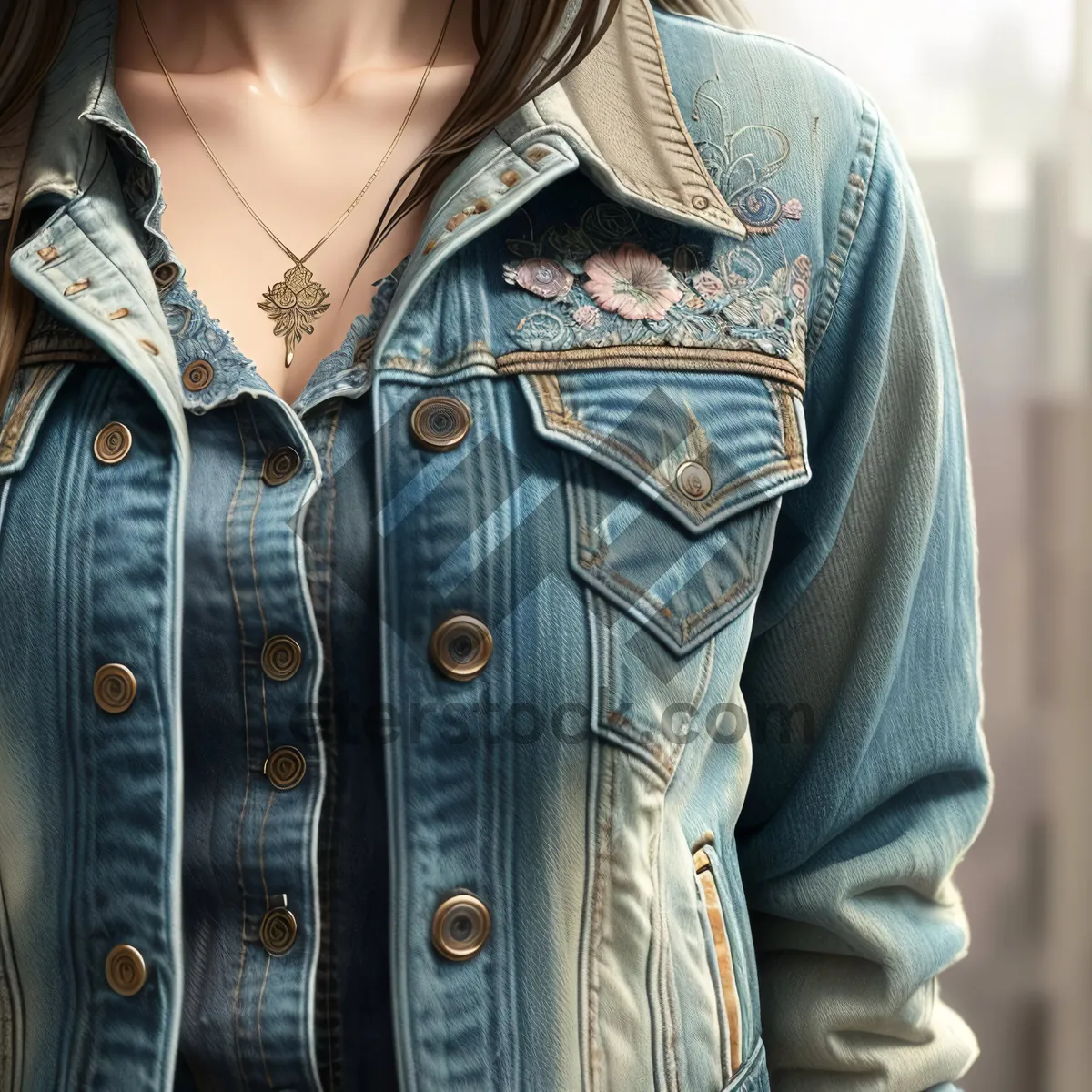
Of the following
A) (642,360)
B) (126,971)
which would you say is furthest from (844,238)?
(126,971)

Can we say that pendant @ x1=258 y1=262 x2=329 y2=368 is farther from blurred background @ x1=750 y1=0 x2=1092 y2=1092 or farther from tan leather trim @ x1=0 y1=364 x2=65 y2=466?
blurred background @ x1=750 y1=0 x2=1092 y2=1092

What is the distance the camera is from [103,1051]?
67cm

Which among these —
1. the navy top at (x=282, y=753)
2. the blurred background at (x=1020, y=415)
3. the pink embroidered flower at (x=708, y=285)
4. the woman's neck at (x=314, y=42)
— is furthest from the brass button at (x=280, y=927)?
the blurred background at (x=1020, y=415)

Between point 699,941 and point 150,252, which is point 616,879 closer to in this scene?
point 699,941

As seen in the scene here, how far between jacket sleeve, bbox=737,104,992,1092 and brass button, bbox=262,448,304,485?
0.35 metres

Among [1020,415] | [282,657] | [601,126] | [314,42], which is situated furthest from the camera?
[1020,415]

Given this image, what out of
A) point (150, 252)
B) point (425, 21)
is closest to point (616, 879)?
point (150, 252)

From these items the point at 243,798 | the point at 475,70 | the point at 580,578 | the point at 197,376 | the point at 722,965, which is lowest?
the point at 722,965

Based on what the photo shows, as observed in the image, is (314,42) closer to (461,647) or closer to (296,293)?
(296,293)

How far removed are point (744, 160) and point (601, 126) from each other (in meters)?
0.10

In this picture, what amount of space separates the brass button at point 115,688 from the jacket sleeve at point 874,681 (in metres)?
0.43

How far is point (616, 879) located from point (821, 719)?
24 cm

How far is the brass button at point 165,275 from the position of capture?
2.45 ft

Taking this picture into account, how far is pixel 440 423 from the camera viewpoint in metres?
0.69
